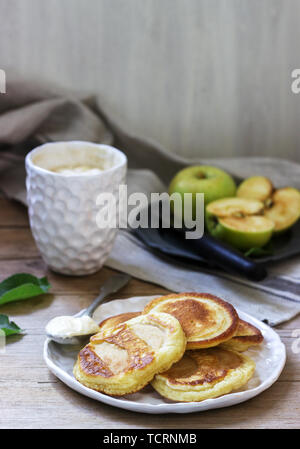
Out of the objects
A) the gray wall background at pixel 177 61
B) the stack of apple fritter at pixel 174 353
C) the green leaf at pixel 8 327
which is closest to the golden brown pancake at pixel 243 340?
the stack of apple fritter at pixel 174 353

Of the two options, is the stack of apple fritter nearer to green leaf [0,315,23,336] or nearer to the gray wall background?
green leaf [0,315,23,336]

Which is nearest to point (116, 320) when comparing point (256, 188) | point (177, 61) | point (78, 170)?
point (78, 170)

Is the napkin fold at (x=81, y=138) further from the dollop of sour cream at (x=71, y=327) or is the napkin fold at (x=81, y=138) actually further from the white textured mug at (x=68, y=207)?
the dollop of sour cream at (x=71, y=327)

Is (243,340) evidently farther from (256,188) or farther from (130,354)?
(256,188)

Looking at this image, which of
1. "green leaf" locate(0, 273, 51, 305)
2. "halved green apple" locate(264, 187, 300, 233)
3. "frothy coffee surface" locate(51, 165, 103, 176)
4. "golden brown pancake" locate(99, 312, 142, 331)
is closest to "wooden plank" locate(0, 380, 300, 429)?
"golden brown pancake" locate(99, 312, 142, 331)
